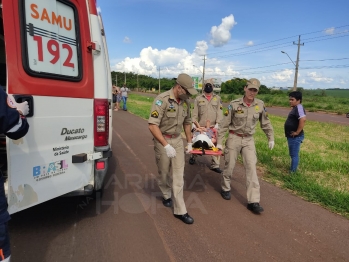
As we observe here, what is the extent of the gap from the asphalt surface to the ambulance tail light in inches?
42.2

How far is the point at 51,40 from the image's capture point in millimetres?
2641

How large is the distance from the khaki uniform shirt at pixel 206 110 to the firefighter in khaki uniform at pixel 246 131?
5.17ft

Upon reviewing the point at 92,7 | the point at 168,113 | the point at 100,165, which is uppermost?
the point at 92,7

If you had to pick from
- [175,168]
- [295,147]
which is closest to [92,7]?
[175,168]

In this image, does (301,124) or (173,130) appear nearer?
(173,130)

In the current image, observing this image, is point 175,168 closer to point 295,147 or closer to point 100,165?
point 100,165

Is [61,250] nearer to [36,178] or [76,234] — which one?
[76,234]

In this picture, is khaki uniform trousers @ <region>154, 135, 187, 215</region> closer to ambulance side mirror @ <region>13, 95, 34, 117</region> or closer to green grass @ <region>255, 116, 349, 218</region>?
ambulance side mirror @ <region>13, 95, 34, 117</region>

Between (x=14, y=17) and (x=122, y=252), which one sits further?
(x=122, y=252)

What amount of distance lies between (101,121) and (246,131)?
223cm

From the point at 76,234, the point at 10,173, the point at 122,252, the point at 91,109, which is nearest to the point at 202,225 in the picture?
the point at 122,252

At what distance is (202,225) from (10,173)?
2259 mm

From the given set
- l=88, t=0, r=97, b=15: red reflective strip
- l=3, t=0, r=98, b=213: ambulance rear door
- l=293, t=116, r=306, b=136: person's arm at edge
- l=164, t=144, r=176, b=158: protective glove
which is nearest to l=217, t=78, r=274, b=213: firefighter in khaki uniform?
l=293, t=116, r=306, b=136: person's arm at edge

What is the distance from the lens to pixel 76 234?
125 inches
